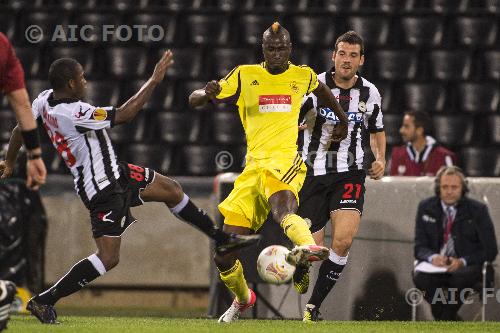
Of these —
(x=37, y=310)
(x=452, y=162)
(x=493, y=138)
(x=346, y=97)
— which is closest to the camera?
(x=37, y=310)

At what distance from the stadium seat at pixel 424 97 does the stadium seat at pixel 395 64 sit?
0.48 ft

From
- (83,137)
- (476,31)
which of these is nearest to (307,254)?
(83,137)

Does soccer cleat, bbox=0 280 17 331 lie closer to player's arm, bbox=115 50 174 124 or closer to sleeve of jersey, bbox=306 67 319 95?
player's arm, bbox=115 50 174 124

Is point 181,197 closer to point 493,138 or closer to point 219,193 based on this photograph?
point 219,193

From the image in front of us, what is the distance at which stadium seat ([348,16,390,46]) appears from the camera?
1155cm

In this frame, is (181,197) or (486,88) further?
(486,88)

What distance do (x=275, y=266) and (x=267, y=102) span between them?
3.39ft

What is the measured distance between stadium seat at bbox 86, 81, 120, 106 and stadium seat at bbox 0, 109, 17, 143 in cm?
75

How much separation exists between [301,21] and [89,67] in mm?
2107

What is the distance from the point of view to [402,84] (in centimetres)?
1138

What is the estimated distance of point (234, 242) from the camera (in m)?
6.92

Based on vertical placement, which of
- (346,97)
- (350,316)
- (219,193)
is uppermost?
(346,97)

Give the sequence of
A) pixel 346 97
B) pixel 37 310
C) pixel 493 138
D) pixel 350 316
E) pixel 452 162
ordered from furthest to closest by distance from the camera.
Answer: pixel 493 138 < pixel 452 162 < pixel 350 316 < pixel 346 97 < pixel 37 310

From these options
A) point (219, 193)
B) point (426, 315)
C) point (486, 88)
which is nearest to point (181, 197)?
point (219, 193)
